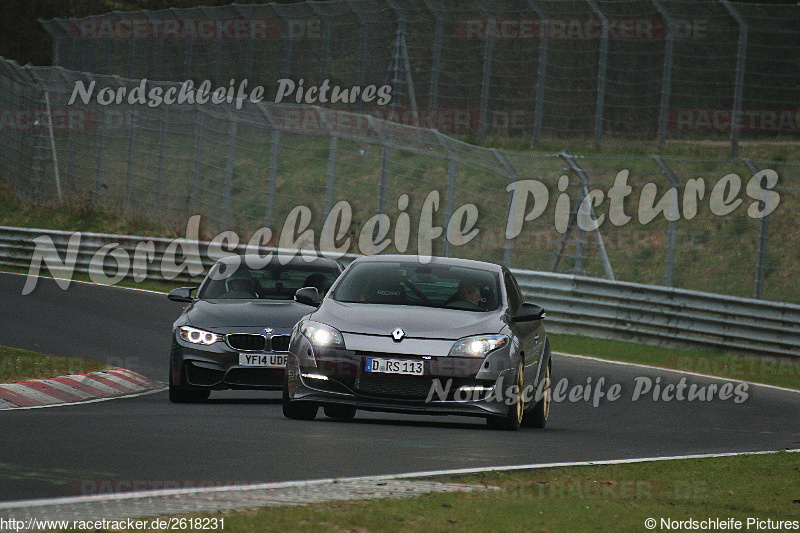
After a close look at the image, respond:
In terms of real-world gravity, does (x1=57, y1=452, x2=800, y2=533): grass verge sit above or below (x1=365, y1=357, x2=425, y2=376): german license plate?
below

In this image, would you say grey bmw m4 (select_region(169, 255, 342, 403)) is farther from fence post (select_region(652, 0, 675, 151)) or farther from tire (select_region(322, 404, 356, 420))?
fence post (select_region(652, 0, 675, 151))

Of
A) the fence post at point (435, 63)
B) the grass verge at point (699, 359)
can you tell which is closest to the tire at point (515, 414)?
the grass verge at point (699, 359)

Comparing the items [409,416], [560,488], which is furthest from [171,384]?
[560,488]

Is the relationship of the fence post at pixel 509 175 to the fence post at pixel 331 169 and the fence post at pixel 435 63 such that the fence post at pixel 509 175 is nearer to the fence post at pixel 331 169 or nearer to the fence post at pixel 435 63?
the fence post at pixel 331 169

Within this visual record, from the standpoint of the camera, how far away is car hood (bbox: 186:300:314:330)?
41.5 ft

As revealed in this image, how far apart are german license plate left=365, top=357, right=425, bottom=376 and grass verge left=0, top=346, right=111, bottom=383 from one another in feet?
13.0

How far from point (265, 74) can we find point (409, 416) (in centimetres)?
2631

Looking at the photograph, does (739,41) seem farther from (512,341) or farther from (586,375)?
(512,341)

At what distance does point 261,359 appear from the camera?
492 inches

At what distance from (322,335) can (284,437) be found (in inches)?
45.9

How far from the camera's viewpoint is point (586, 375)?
1659cm

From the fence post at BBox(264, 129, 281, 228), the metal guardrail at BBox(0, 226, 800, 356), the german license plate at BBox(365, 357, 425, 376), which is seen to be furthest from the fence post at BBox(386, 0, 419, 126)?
the german license plate at BBox(365, 357, 425, 376)

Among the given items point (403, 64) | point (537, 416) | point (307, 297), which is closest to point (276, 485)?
point (307, 297)

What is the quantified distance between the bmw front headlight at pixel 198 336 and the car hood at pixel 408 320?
168cm
